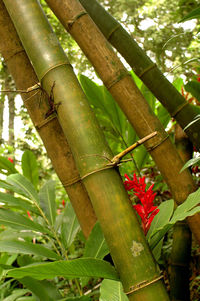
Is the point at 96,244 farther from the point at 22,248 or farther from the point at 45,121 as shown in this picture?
the point at 45,121

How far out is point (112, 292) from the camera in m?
0.53

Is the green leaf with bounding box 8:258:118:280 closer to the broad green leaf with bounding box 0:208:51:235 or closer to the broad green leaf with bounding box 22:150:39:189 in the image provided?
the broad green leaf with bounding box 0:208:51:235

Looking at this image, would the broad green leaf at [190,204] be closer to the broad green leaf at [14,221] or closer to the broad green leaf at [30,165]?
the broad green leaf at [14,221]

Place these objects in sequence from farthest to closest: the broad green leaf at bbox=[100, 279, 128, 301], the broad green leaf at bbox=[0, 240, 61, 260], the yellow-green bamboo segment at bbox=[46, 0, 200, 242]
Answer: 1. the yellow-green bamboo segment at bbox=[46, 0, 200, 242]
2. the broad green leaf at bbox=[0, 240, 61, 260]
3. the broad green leaf at bbox=[100, 279, 128, 301]

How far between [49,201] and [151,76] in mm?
513

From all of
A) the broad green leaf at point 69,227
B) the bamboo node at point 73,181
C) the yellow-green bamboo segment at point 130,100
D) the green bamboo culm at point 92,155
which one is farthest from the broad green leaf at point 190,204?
the broad green leaf at point 69,227

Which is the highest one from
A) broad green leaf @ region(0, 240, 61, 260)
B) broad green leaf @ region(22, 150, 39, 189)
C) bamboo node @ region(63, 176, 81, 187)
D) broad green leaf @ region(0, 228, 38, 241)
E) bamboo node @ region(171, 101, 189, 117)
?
broad green leaf @ region(22, 150, 39, 189)

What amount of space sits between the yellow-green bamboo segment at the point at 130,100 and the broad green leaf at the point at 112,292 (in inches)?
13.4

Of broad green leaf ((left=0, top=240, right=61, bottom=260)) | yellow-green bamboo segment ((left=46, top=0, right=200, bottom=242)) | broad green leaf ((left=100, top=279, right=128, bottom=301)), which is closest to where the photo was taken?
broad green leaf ((left=100, top=279, right=128, bottom=301))

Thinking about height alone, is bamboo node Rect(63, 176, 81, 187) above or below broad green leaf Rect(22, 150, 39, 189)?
below

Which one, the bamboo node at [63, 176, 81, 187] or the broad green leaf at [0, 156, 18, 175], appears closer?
the bamboo node at [63, 176, 81, 187]

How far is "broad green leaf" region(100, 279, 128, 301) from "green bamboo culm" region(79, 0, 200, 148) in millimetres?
508

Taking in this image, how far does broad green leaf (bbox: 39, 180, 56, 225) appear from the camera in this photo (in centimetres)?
97

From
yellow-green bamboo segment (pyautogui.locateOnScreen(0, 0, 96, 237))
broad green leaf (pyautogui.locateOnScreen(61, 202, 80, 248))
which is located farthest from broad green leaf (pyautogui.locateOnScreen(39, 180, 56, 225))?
yellow-green bamboo segment (pyautogui.locateOnScreen(0, 0, 96, 237))
